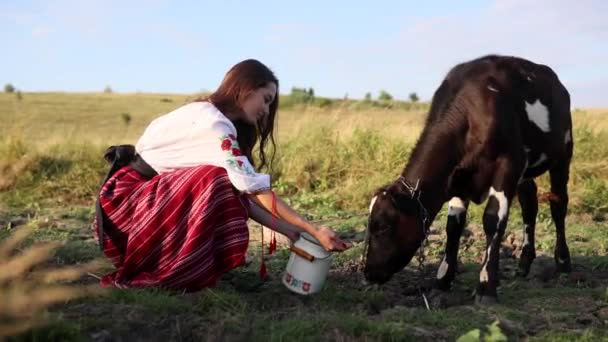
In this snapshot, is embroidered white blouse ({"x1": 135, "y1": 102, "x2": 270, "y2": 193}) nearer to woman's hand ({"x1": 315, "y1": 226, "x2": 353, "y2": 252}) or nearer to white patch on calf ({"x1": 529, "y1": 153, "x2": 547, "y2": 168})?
woman's hand ({"x1": 315, "y1": 226, "x2": 353, "y2": 252})

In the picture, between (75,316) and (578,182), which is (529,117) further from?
(578,182)

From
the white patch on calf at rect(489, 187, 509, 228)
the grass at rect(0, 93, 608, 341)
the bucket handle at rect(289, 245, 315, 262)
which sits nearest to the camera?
the grass at rect(0, 93, 608, 341)

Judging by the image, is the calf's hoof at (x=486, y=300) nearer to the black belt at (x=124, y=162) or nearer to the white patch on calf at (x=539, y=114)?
the white patch on calf at (x=539, y=114)

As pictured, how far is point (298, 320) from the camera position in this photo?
3.73 metres

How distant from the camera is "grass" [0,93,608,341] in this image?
3.65 meters

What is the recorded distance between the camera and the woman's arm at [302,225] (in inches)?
169

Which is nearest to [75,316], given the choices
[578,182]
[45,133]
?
[578,182]

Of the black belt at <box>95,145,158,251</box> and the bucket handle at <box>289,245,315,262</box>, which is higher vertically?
the black belt at <box>95,145,158,251</box>

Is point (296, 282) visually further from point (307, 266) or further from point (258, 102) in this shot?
point (258, 102)

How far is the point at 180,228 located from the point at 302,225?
2.36 feet

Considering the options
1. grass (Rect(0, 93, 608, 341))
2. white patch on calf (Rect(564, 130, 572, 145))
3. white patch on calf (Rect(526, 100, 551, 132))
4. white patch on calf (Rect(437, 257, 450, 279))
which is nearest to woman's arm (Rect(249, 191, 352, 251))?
grass (Rect(0, 93, 608, 341))

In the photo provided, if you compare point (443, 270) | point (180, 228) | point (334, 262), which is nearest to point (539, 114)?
point (443, 270)

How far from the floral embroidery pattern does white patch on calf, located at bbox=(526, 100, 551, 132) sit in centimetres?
218

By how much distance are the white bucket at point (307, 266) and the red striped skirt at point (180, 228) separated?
31 centimetres
